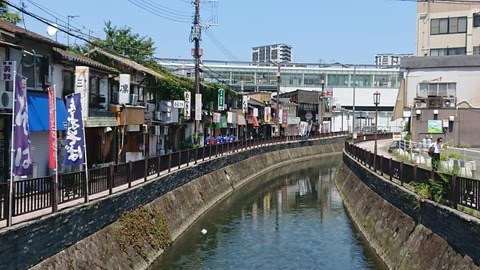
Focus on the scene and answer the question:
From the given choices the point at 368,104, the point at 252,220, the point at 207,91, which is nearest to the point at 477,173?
the point at 252,220

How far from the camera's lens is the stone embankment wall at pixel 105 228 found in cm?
1290

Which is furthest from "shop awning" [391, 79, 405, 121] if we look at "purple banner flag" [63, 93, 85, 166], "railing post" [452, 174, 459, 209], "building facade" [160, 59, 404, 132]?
"building facade" [160, 59, 404, 132]

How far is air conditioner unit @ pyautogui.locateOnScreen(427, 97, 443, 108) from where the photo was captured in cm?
4253

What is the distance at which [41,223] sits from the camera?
13.6 meters

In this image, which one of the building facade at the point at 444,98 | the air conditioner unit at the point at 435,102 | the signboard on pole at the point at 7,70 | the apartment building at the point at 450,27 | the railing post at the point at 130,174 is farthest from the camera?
the apartment building at the point at 450,27

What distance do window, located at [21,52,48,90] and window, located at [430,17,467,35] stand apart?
1950 inches

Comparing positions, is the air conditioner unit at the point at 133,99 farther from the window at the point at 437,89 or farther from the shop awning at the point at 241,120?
the shop awning at the point at 241,120

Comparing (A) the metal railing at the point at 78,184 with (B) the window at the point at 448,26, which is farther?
(B) the window at the point at 448,26

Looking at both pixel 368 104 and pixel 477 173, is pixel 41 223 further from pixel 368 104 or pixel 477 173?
pixel 368 104

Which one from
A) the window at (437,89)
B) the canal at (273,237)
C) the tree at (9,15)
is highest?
the tree at (9,15)

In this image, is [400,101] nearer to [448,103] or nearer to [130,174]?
[448,103]

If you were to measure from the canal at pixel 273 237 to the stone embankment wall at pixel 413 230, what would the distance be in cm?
78

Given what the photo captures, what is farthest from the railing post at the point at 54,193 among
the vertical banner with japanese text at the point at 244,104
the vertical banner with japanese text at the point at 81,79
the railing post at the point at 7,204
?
Result: the vertical banner with japanese text at the point at 244,104

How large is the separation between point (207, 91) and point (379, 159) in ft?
79.8
